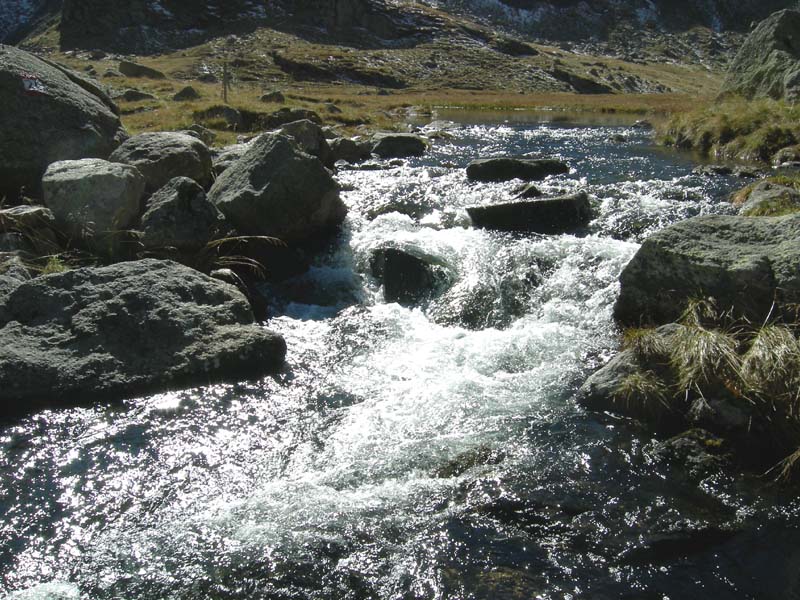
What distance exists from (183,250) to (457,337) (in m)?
5.93

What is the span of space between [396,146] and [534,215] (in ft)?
45.1

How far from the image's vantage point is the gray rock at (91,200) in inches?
507

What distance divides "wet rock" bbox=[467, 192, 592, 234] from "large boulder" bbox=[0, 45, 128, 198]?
9.66 meters

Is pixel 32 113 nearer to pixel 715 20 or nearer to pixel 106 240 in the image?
pixel 106 240

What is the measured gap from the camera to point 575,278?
14094 mm

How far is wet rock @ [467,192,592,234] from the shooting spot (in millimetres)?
16781

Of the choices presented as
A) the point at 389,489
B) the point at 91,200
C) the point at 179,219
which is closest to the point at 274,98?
the point at 179,219

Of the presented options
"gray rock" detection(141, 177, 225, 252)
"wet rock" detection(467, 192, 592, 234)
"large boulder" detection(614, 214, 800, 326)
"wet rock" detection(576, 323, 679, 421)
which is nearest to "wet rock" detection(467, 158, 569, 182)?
"wet rock" detection(467, 192, 592, 234)

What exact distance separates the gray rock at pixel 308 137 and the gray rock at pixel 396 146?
390cm

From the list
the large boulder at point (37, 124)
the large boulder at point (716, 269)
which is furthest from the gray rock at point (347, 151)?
the large boulder at point (716, 269)

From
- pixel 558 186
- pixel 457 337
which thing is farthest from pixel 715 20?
pixel 457 337

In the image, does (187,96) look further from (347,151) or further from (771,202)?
(771,202)

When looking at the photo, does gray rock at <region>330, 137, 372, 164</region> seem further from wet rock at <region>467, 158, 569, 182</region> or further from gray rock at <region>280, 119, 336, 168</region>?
wet rock at <region>467, 158, 569, 182</region>

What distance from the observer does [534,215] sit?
664 inches
